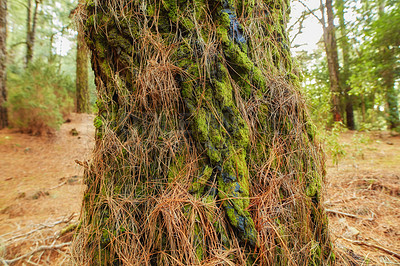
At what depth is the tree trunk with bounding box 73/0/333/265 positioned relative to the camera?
1.08m

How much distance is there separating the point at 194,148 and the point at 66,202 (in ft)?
9.75

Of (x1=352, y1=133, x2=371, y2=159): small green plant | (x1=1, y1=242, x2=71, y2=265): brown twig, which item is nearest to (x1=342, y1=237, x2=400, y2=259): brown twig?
(x1=1, y1=242, x2=71, y2=265): brown twig

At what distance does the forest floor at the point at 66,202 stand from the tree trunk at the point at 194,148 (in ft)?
1.32

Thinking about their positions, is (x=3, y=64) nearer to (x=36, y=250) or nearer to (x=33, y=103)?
(x=33, y=103)

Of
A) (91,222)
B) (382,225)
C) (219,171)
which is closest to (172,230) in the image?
(219,171)

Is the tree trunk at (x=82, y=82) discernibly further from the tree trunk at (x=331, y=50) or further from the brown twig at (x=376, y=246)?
the tree trunk at (x=331, y=50)

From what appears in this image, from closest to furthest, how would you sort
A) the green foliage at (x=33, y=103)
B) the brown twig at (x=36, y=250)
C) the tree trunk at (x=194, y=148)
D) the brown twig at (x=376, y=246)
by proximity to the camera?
the tree trunk at (x=194, y=148) < the brown twig at (x=376, y=246) < the brown twig at (x=36, y=250) < the green foliage at (x=33, y=103)

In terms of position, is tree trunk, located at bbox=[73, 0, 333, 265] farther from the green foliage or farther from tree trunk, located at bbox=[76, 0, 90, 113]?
tree trunk, located at bbox=[76, 0, 90, 113]

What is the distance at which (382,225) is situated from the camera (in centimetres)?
207

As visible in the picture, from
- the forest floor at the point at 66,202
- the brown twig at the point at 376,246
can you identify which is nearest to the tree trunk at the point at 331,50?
the forest floor at the point at 66,202

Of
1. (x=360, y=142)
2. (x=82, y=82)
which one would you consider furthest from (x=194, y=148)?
(x=82, y=82)

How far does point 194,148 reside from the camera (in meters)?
1.19

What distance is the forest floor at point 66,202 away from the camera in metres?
1.76

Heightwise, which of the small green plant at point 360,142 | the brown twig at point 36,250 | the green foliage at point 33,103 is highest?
the green foliage at point 33,103
